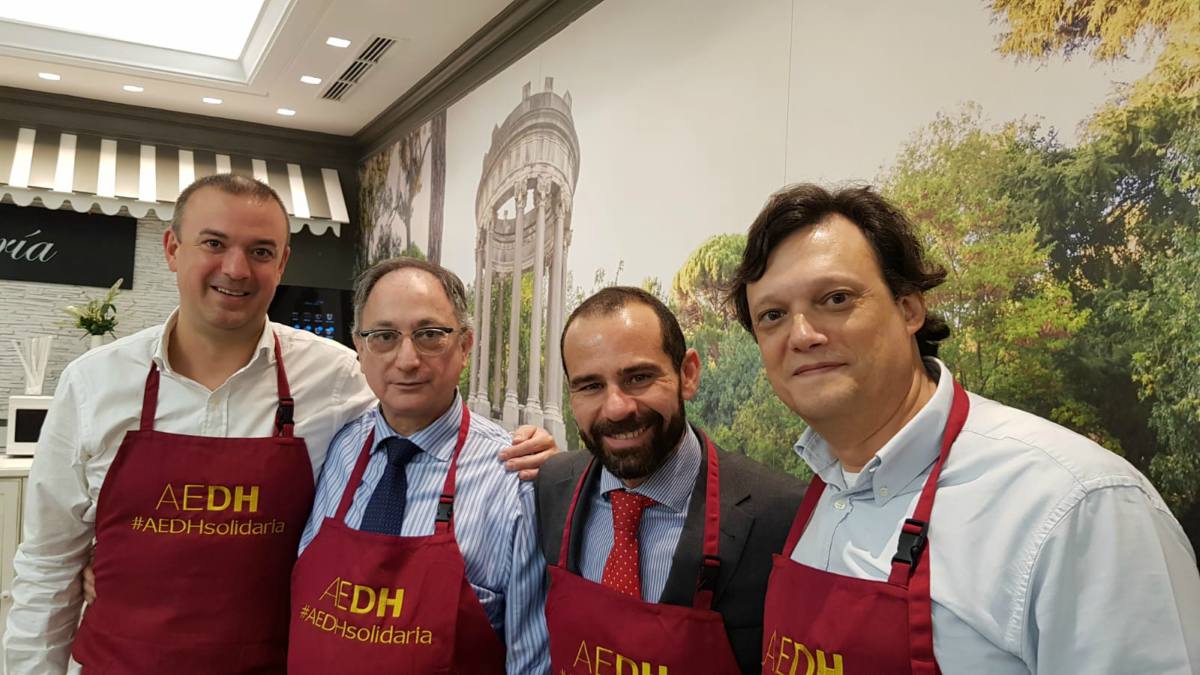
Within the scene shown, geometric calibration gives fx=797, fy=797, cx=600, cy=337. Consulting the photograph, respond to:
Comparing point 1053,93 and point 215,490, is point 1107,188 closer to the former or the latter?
point 1053,93

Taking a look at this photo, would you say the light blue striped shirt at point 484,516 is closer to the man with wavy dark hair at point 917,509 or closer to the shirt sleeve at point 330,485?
the shirt sleeve at point 330,485

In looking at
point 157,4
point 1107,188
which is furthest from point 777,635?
point 157,4

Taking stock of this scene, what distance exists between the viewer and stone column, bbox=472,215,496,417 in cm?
395

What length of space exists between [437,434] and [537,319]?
170cm

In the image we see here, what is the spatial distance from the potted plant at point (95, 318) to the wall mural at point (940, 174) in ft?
11.3

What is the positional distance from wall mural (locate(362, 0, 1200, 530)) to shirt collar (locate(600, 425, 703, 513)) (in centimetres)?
63

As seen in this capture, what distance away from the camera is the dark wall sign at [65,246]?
17.3 ft

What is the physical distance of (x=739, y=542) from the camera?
1.45m

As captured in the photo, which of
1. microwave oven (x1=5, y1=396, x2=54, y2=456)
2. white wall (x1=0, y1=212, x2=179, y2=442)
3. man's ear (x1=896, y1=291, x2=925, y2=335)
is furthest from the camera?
white wall (x1=0, y1=212, x2=179, y2=442)

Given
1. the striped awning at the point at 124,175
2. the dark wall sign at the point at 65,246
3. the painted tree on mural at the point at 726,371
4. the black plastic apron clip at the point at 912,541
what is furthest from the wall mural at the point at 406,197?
the black plastic apron clip at the point at 912,541

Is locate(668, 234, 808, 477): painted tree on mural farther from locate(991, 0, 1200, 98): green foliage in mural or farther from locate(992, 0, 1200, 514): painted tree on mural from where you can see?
locate(991, 0, 1200, 98): green foliage in mural

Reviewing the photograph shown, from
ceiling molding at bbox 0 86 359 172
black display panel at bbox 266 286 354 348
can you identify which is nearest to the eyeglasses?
black display panel at bbox 266 286 354 348

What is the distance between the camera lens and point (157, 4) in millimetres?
4355

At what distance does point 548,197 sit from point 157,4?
8.75 ft
